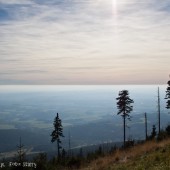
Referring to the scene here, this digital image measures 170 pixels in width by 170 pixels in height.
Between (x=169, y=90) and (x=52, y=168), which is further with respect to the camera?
(x=169, y=90)

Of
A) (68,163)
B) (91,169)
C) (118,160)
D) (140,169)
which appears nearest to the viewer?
(140,169)

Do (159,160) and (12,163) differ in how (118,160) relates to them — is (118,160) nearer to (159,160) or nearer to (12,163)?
(159,160)

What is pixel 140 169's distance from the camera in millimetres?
Answer: 16047

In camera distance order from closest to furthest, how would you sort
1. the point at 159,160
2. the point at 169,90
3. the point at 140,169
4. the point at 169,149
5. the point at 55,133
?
the point at 140,169
the point at 159,160
the point at 169,149
the point at 169,90
the point at 55,133

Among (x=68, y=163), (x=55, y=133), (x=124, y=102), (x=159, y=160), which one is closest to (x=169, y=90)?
(x=124, y=102)

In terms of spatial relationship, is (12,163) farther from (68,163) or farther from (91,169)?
(68,163)

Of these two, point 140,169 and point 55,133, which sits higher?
point 140,169

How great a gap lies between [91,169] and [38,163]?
4352mm

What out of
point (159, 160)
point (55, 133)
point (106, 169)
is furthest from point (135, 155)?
point (55, 133)

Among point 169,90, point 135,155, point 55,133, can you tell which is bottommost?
point 55,133

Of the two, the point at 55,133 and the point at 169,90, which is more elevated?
the point at 169,90

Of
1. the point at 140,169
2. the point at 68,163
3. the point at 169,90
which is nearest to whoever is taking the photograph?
the point at 140,169

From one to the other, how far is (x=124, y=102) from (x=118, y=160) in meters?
45.3

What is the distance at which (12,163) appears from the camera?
72.4ft
